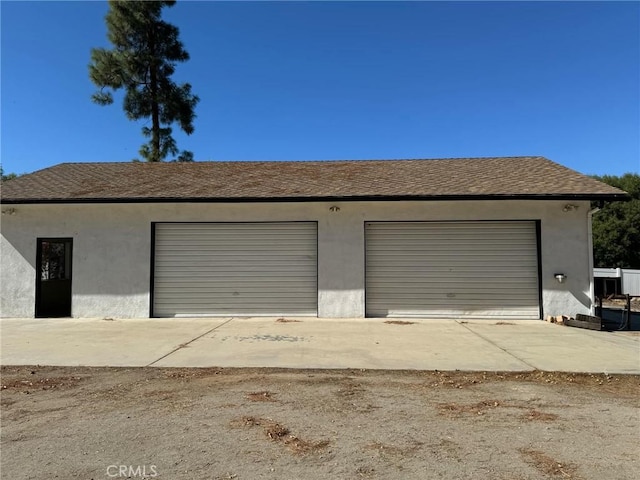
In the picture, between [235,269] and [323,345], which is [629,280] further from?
[323,345]

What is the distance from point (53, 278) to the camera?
14.1 m

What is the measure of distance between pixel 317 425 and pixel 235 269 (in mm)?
8366

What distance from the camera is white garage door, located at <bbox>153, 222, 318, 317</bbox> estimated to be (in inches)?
473

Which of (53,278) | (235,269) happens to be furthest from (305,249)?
(53,278)

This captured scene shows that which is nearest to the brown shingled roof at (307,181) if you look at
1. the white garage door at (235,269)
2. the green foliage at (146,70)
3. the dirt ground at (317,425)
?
the white garage door at (235,269)

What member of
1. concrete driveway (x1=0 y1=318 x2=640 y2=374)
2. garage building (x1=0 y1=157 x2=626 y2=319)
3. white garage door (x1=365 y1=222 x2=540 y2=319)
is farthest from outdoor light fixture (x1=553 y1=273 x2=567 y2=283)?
concrete driveway (x1=0 y1=318 x2=640 y2=374)

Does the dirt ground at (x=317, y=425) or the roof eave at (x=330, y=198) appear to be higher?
the roof eave at (x=330, y=198)

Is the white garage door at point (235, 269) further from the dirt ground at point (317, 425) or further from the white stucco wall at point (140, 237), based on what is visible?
the dirt ground at point (317, 425)

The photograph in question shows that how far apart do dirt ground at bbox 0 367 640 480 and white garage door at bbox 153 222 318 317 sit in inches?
231

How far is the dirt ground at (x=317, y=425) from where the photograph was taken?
333 cm

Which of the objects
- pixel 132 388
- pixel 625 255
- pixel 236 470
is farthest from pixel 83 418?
pixel 625 255

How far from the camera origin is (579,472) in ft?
10.7

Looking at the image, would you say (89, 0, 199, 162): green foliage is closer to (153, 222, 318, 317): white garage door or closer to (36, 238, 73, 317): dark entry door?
(36, 238, 73, 317): dark entry door

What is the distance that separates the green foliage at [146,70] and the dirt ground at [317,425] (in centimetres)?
2201
